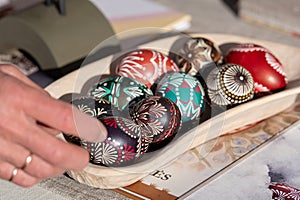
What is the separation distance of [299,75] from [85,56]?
18.9 inches

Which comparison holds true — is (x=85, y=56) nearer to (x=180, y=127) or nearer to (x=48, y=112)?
(x=180, y=127)

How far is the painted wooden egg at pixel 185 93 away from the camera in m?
0.99

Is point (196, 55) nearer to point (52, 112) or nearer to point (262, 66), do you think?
point (262, 66)

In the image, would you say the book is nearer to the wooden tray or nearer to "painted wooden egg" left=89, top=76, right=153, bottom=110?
the wooden tray

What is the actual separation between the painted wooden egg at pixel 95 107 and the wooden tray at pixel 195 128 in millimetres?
81

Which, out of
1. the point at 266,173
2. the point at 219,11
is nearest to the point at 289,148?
the point at 266,173

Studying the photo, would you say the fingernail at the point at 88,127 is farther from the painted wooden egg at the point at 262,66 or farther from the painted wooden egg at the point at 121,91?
the painted wooden egg at the point at 262,66

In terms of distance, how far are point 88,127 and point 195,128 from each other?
22 cm

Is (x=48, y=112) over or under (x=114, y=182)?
Answer: over

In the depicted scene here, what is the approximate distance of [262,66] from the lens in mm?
1080

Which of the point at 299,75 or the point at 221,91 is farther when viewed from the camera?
the point at 299,75

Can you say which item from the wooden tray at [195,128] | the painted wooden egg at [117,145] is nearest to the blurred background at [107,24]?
the wooden tray at [195,128]

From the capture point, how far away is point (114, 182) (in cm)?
89

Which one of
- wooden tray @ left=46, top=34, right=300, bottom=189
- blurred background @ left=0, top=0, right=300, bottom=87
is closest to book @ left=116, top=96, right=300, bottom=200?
wooden tray @ left=46, top=34, right=300, bottom=189
